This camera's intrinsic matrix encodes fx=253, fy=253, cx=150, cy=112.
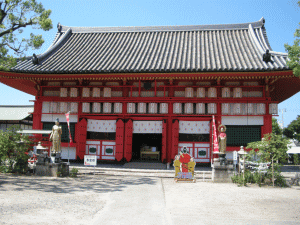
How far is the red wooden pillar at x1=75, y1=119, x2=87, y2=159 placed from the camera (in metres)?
17.7

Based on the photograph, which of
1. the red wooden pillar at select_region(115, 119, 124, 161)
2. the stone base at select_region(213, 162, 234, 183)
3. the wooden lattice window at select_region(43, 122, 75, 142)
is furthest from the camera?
the wooden lattice window at select_region(43, 122, 75, 142)

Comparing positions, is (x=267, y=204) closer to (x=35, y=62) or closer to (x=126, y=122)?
(x=126, y=122)

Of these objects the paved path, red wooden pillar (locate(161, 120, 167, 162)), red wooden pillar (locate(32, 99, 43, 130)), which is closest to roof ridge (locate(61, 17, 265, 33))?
red wooden pillar (locate(32, 99, 43, 130))

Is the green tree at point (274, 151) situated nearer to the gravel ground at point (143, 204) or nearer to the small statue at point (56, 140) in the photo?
the gravel ground at point (143, 204)

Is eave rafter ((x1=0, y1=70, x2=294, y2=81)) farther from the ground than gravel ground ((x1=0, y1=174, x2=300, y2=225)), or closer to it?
farther from the ground

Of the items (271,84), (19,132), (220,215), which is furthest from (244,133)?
(19,132)

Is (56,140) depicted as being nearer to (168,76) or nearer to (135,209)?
(168,76)

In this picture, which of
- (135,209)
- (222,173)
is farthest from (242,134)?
(135,209)

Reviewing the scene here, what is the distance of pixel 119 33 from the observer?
2300 cm

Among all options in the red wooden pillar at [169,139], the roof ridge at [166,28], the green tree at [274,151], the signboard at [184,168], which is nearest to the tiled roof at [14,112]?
the roof ridge at [166,28]

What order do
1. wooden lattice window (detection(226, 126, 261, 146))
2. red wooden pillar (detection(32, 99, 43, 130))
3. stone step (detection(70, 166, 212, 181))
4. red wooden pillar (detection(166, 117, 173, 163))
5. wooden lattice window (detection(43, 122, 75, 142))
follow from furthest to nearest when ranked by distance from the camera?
1. red wooden pillar (detection(32, 99, 43, 130))
2. wooden lattice window (detection(43, 122, 75, 142))
3. red wooden pillar (detection(166, 117, 173, 163))
4. wooden lattice window (detection(226, 126, 261, 146))
5. stone step (detection(70, 166, 212, 181))

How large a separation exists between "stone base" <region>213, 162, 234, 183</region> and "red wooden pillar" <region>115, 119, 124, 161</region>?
23.9 feet

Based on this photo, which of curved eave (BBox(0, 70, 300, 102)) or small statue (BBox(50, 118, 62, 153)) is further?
curved eave (BBox(0, 70, 300, 102))

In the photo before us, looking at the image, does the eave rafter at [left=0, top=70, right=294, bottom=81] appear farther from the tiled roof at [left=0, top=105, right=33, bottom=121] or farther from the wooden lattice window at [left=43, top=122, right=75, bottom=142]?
the tiled roof at [left=0, top=105, right=33, bottom=121]
